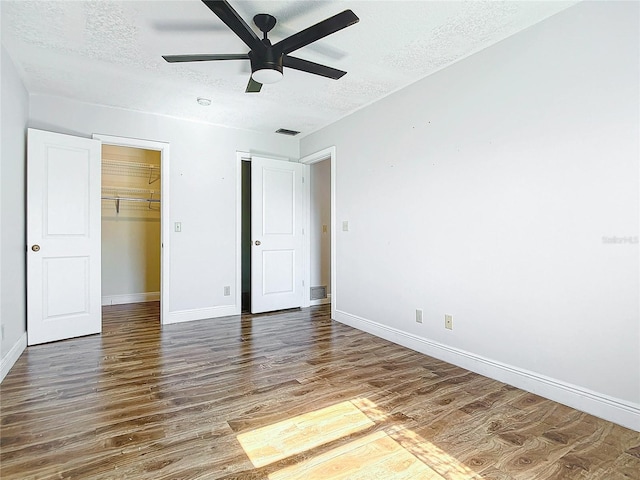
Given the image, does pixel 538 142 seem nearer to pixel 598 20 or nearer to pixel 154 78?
pixel 598 20

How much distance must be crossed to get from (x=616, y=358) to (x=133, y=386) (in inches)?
117

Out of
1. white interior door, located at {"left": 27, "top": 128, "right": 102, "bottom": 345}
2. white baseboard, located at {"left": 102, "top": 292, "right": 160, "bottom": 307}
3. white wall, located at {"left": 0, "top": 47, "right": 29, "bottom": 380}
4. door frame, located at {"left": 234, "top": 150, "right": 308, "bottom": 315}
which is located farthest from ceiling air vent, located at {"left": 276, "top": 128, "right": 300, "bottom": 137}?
white baseboard, located at {"left": 102, "top": 292, "right": 160, "bottom": 307}

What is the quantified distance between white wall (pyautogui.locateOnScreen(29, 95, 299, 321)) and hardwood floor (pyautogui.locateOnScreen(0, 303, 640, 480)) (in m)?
1.25

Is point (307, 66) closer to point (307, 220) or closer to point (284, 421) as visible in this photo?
point (284, 421)

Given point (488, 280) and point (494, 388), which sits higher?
point (488, 280)

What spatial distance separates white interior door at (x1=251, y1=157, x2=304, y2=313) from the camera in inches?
182

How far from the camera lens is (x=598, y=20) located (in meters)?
2.02

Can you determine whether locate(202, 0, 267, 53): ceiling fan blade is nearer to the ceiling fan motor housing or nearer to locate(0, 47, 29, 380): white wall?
the ceiling fan motor housing

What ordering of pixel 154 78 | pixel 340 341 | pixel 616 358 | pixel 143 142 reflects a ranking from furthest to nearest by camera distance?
pixel 143 142 < pixel 340 341 < pixel 154 78 < pixel 616 358

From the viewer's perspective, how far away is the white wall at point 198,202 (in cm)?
410

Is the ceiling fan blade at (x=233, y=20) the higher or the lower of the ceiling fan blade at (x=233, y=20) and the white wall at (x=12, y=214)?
the higher

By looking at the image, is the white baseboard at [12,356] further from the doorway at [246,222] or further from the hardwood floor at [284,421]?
the doorway at [246,222]

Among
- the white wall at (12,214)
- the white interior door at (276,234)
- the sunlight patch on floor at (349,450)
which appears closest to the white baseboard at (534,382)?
the sunlight patch on floor at (349,450)

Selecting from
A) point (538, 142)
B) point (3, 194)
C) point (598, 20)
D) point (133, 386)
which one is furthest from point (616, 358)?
point (3, 194)
